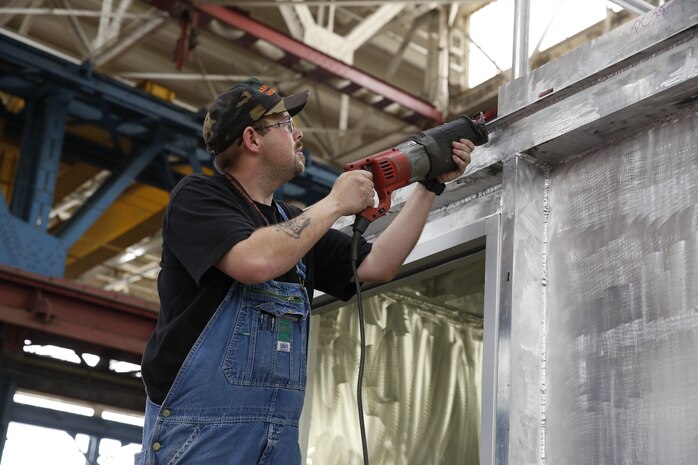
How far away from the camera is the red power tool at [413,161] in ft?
→ 9.23

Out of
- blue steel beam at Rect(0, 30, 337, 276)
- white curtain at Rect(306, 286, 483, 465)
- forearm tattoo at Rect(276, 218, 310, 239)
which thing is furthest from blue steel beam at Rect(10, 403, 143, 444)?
forearm tattoo at Rect(276, 218, 310, 239)

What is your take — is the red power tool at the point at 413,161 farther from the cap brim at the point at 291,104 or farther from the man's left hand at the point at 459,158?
the cap brim at the point at 291,104

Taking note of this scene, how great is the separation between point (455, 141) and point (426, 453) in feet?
6.97

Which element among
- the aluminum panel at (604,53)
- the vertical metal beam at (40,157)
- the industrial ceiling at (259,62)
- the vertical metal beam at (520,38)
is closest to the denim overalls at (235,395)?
the aluminum panel at (604,53)

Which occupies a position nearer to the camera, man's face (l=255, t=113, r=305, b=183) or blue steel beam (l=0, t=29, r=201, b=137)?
man's face (l=255, t=113, r=305, b=183)

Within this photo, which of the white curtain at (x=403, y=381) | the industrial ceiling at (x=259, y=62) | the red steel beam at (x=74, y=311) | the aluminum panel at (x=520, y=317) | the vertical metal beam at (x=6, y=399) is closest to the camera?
the aluminum panel at (x=520, y=317)

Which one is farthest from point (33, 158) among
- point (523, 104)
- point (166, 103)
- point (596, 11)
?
point (523, 104)

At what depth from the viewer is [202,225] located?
2500 mm

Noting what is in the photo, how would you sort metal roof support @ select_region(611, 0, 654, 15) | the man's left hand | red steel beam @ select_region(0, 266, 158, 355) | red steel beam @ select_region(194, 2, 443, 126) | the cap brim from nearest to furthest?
the cap brim
the man's left hand
metal roof support @ select_region(611, 0, 654, 15)
red steel beam @ select_region(0, 266, 158, 355)
red steel beam @ select_region(194, 2, 443, 126)

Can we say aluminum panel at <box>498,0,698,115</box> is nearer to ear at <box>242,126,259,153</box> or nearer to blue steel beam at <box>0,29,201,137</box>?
ear at <box>242,126,259,153</box>

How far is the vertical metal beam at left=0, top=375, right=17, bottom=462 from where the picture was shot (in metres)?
12.8

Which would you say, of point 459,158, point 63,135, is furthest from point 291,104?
point 63,135

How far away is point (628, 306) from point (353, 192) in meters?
0.85

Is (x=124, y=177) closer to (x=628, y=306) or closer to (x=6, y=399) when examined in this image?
(x=6, y=399)
